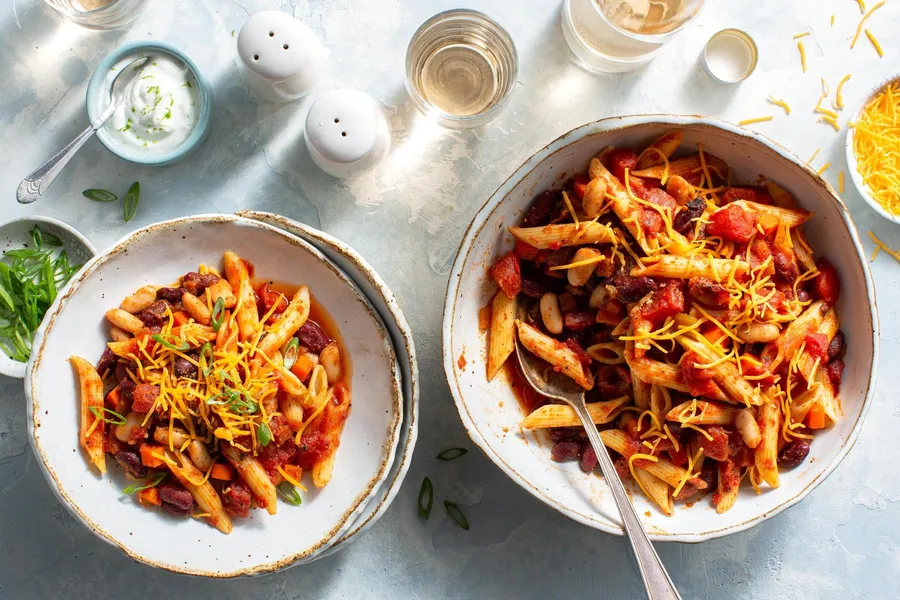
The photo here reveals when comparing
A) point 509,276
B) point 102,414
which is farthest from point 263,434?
point 509,276

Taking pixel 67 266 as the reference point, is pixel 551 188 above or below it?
above

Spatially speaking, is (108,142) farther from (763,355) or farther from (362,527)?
(763,355)

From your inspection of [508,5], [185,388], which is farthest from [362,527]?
[508,5]

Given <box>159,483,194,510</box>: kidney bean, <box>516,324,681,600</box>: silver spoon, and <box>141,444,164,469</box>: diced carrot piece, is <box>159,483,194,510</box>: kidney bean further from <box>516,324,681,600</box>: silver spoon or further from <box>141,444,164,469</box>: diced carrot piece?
<box>516,324,681,600</box>: silver spoon

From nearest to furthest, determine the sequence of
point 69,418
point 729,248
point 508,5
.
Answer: point 729,248 < point 69,418 < point 508,5

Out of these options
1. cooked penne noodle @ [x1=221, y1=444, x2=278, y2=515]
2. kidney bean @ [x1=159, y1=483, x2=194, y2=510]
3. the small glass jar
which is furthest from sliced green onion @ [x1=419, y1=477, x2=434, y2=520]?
the small glass jar

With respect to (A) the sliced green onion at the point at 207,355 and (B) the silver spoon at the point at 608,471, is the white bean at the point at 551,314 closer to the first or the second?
(B) the silver spoon at the point at 608,471
